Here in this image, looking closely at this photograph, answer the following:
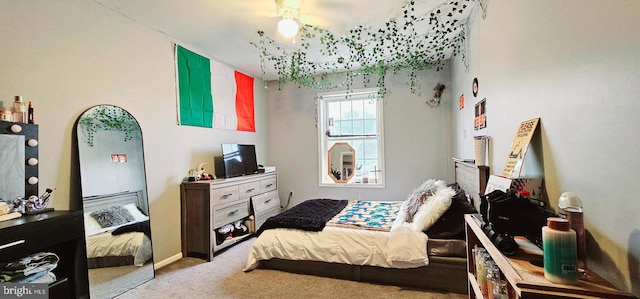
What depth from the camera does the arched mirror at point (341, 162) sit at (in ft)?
15.9

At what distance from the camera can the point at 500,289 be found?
125 centimetres

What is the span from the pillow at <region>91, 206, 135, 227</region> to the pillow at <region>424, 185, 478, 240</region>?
2.77m

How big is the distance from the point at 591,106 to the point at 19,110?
3201 millimetres

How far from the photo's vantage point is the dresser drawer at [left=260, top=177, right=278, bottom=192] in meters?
4.26

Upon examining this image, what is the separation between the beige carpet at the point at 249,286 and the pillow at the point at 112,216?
0.63 m

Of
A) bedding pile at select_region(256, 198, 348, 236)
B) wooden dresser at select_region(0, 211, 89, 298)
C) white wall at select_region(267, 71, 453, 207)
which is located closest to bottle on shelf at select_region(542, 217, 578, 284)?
bedding pile at select_region(256, 198, 348, 236)

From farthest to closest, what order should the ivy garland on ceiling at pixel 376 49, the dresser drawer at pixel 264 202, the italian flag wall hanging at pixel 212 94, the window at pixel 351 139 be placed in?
the window at pixel 351 139, the dresser drawer at pixel 264 202, the italian flag wall hanging at pixel 212 94, the ivy garland on ceiling at pixel 376 49

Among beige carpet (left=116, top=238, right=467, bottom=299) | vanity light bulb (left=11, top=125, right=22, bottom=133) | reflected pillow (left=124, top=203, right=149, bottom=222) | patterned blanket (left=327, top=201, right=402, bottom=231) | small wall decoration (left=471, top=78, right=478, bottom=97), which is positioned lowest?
beige carpet (left=116, top=238, right=467, bottom=299)

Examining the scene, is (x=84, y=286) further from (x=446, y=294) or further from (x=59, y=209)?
(x=446, y=294)

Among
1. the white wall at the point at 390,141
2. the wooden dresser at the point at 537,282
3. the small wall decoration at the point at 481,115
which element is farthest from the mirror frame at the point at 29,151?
the small wall decoration at the point at 481,115

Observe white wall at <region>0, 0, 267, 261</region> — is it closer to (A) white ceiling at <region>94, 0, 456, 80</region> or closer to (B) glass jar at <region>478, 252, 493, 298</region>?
(A) white ceiling at <region>94, 0, 456, 80</region>

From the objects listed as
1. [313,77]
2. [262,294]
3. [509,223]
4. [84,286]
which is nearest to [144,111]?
[84,286]

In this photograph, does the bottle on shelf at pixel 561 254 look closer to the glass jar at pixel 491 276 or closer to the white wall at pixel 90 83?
the glass jar at pixel 491 276

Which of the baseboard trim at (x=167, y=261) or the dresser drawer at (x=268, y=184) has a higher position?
the dresser drawer at (x=268, y=184)
